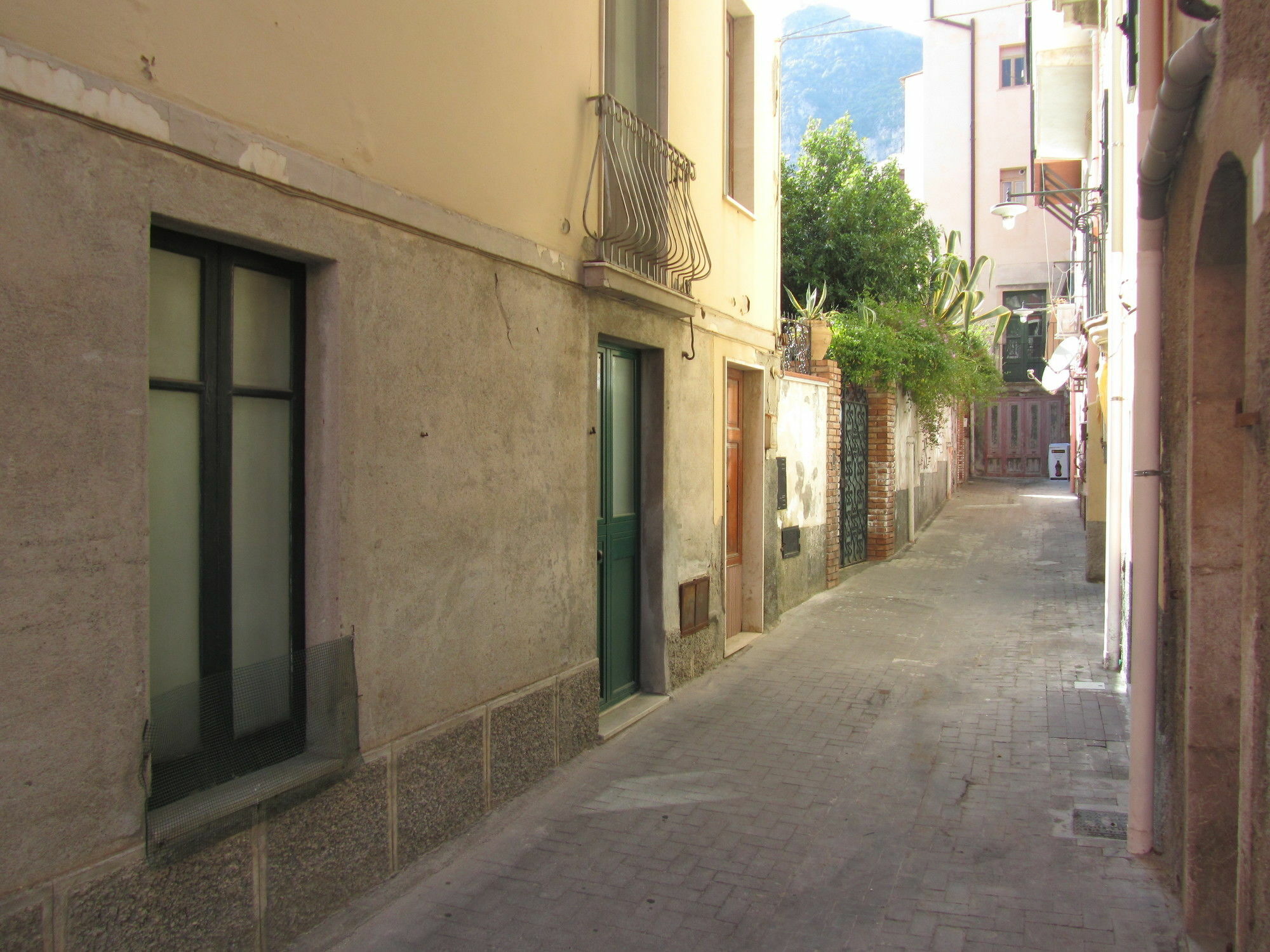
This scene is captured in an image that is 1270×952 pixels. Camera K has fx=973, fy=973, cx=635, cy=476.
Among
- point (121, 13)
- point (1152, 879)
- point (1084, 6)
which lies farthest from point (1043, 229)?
point (121, 13)

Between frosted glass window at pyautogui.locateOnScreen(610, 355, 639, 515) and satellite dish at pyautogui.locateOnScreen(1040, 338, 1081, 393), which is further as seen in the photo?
satellite dish at pyautogui.locateOnScreen(1040, 338, 1081, 393)

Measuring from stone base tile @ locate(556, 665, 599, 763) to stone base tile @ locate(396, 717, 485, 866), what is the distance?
0.85 metres

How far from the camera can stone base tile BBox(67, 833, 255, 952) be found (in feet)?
9.25

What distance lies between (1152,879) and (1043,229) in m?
28.0

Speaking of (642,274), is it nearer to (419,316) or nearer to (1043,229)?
(419,316)

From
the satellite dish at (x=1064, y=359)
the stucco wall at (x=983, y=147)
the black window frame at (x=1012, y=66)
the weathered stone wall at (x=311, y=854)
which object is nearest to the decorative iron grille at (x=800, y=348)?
the satellite dish at (x=1064, y=359)

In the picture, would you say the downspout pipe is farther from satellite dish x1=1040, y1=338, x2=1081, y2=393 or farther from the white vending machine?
the white vending machine

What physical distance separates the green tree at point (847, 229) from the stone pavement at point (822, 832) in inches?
366

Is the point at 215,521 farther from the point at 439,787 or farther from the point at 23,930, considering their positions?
the point at 439,787

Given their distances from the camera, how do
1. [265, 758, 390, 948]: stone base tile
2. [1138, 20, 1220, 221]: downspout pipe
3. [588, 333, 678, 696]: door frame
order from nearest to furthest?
[1138, 20, 1220, 221]: downspout pipe < [265, 758, 390, 948]: stone base tile < [588, 333, 678, 696]: door frame

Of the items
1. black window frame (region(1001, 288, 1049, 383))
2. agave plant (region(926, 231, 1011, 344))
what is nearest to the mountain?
black window frame (region(1001, 288, 1049, 383))

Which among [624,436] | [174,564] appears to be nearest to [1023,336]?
[624,436]

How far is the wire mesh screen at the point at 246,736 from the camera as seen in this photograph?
10.6ft

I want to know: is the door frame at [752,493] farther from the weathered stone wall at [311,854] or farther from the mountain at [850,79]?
the mountain at [850,79]
